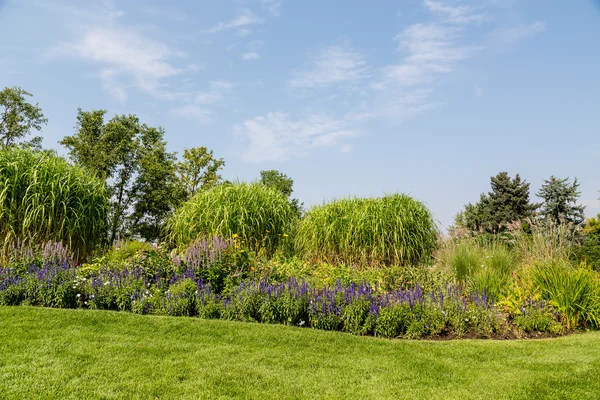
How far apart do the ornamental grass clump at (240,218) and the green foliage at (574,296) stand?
15.7ft

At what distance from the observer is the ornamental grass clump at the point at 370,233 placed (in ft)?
27.4

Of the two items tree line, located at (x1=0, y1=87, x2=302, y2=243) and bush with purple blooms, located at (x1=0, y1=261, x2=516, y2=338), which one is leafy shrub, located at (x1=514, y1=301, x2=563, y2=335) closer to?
bush with purple blooms, located at (x1=0, y1=261, x2=516, y2=338)

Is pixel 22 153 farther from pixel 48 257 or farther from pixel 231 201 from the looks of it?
pixel 231 201

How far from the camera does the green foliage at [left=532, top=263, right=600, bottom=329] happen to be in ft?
19.5

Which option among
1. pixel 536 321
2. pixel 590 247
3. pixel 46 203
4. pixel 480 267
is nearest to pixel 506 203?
pixel 590 247

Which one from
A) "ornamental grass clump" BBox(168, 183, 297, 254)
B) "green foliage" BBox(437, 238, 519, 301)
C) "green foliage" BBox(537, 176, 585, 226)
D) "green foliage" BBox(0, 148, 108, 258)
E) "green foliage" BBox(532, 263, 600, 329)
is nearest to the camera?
"green foliage" BBox(532, 263, 600, 329)

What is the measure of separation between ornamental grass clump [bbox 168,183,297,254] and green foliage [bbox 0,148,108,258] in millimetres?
1772

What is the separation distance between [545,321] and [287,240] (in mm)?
5064

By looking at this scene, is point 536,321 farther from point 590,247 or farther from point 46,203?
point 590,247

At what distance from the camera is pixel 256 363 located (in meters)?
4.02

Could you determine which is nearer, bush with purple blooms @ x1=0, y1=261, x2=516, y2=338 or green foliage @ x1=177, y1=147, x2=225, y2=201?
bush with purple blooms @ x1=0, y1=261, x2=516, y2=338

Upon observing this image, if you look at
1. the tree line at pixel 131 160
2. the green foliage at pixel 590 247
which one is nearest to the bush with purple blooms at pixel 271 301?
the green foliage at pixel 590 247

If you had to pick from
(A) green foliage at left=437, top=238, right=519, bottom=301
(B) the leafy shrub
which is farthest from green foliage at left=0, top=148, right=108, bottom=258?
(B) the leafy shrub

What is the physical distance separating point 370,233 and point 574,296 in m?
3.43
